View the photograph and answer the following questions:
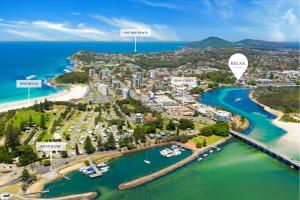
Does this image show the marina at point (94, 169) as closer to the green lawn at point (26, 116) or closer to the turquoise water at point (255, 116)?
the green lawn at point (26, 116)

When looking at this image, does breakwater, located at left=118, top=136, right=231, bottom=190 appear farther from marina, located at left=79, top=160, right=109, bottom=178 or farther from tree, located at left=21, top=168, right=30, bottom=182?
tree, located at left=21, top=168, right=30, bottom=182

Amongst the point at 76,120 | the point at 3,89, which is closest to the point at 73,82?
the point at 3,89

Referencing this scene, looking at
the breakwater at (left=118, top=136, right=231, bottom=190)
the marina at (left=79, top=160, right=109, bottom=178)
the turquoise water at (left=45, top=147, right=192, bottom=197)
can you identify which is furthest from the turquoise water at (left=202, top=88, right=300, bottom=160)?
the marina at (left=79, top=160, right=109, bottom=178)

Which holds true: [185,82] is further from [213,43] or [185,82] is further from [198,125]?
[213,43]

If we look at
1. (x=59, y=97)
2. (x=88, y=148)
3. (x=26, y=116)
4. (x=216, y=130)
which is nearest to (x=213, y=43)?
(x=59, y=97)

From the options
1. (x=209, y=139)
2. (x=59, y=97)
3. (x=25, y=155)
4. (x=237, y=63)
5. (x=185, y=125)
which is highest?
(x=237, y=63)

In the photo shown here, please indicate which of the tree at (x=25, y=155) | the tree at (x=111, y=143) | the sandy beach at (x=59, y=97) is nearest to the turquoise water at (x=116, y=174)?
the tree at (x=111, y=143)

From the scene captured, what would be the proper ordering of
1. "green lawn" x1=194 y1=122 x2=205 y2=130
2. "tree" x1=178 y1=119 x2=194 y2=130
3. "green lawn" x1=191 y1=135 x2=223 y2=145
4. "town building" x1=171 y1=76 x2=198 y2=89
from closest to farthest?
"green lawn" x1=191 y1=135 x2=223 y2=145, "tree" x1=178 y1=119 x2=194 y2=130, "green lawn" x1=194 y1=122 x2=205 y2=130, "town building" x1=171 y1=76 x2=198 y2=89
